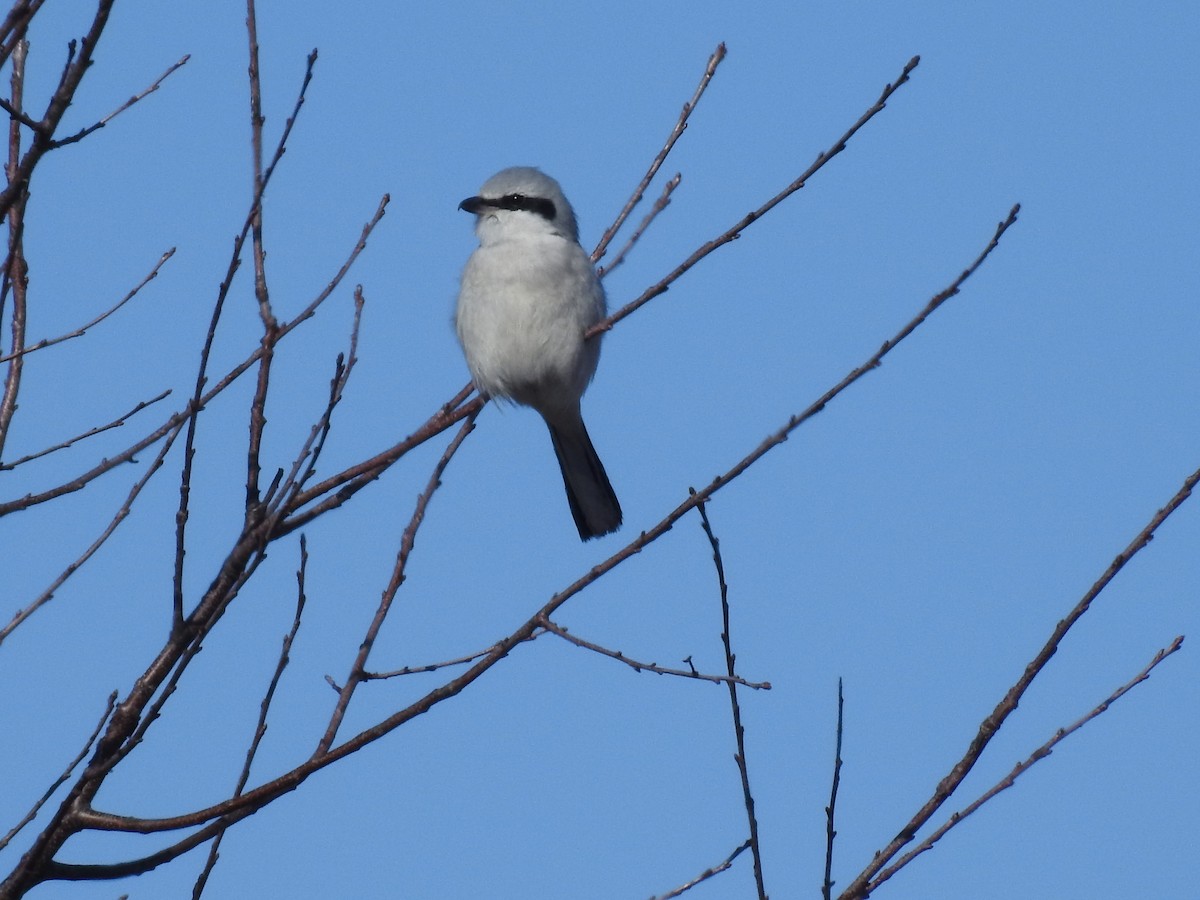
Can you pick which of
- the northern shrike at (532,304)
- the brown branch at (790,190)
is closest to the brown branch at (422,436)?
the brown branch at (790,190)

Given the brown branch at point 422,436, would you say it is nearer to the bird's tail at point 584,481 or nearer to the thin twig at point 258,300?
the thin twig at point 258,300

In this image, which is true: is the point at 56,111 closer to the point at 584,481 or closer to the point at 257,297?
the point at 257,297

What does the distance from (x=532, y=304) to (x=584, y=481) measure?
0.85 meters

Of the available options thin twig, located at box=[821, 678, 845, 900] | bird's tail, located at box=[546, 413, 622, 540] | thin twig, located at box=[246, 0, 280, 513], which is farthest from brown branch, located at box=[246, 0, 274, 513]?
bird's tail, located at box=[546, 413, 622, 540]

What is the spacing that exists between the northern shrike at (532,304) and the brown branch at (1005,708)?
2.34m

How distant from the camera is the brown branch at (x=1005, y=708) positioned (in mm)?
2055

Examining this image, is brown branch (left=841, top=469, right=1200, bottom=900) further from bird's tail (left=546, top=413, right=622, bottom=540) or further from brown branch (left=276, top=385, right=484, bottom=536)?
bird's tail (left=546, top=413, right=622, bottom=540)

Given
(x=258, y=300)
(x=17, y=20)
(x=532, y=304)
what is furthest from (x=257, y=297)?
(x=532, y=304)

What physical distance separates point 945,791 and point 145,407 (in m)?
1.79

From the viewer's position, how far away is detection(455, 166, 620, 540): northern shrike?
443cm

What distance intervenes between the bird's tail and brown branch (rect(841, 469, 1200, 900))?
2.88m

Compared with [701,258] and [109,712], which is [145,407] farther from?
[701,258]

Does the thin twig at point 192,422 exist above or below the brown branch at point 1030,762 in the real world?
above

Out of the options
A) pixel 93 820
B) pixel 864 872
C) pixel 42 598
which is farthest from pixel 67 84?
pixel 864 872
